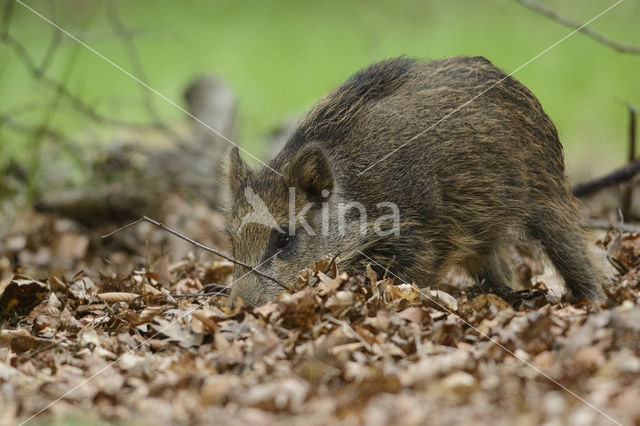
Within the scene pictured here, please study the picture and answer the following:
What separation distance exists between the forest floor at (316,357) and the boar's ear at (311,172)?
62 centimetres

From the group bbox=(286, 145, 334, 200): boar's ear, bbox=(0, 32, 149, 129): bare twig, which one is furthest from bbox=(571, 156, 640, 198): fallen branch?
bbox=(0, 32, 149, 129): bare twig

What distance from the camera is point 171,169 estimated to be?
27.5ft

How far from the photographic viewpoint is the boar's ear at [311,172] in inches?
167

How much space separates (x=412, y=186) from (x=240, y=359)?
187 cm

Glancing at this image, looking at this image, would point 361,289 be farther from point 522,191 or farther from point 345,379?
point 522,191

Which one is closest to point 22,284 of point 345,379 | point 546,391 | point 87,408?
point 87,408

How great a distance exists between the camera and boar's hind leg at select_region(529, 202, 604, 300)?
4477mm

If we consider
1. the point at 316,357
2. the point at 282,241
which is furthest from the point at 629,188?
the point at 316,357

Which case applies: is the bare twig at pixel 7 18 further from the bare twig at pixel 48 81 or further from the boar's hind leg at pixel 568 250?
the boar's hind leg at pixel 568 250

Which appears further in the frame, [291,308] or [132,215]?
[132,215]

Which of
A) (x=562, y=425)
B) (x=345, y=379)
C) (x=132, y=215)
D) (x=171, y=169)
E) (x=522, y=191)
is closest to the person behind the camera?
(x=562, y=425)

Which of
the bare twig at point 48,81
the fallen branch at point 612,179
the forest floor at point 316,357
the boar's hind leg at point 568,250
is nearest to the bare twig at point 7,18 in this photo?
the bare twig at point 48,81

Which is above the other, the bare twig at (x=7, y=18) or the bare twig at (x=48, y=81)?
the bare twig at (x=7, y=18)

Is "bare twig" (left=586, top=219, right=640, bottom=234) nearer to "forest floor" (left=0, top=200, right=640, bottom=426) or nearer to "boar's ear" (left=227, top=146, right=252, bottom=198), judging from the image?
"forest floor" (left=0, top=200, right=640, bottom=426)
